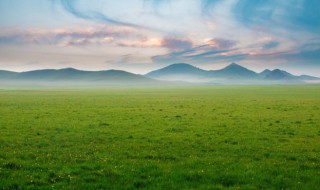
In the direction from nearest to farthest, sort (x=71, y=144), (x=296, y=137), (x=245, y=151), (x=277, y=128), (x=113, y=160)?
(x=113, y=160)
(x=245, y=151)
(x=71, y=144)
(x=296, y=137)
(x=277, y=128)

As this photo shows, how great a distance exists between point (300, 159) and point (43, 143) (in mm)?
14108

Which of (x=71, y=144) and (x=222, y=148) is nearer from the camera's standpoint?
(x=222, y=148)

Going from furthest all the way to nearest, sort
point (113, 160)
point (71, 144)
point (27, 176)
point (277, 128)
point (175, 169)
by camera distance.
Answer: point (277, 128) < point (71, 144) < point (113, 160) < point (175, 169) < point (27, 176)

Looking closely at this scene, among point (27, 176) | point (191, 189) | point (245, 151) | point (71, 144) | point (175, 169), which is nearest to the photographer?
point (191, 189)

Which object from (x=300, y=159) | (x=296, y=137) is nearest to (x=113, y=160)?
(x=300, y=159)

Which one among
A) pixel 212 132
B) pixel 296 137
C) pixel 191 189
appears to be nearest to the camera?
pixel 191 189

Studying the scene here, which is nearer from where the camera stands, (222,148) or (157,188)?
(157,188)

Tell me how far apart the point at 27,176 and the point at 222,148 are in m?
9.95

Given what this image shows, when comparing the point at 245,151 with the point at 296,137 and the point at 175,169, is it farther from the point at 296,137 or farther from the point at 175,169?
the point at 296,137

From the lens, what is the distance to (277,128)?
82.6 feet

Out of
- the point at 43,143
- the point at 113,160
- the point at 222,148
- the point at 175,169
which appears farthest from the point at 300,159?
the point at 43,143

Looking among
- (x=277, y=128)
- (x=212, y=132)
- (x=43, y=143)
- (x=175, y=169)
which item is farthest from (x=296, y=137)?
(x=43, y=143)

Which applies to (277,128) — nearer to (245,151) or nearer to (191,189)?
(245,151)

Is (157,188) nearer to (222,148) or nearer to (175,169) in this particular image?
(175,169)
